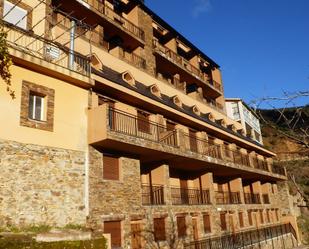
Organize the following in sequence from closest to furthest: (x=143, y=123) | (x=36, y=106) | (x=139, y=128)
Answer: (x=36, y=106) → (x=139, y=128) → (x=143, y=123)

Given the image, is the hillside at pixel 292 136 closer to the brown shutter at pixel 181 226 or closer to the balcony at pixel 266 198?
the brown shutter at pixel 181 226

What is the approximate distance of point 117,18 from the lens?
24281 millimetres

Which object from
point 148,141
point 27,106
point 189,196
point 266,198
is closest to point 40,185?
point 27,106

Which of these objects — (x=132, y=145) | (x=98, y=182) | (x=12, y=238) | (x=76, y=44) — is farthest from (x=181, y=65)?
(x=12, y=238)

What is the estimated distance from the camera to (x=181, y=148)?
17.9 metres

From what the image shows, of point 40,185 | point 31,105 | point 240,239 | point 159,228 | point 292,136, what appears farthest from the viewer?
point 240,239

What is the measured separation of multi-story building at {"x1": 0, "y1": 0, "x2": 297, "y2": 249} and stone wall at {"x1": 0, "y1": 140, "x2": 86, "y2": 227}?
0.04 meters

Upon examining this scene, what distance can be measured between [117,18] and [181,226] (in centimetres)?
1516

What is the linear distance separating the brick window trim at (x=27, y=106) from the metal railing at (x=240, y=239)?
9488 millimetres

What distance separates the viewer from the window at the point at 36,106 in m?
12.8

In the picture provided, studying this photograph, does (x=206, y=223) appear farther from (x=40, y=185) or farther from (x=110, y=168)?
(x=40, y=185)

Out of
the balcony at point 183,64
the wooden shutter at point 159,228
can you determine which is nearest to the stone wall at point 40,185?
the wooden shutter at point 159,228

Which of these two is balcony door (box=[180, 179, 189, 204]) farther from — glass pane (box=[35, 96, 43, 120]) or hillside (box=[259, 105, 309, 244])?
hillside (box=[259, 105, 309, 244])

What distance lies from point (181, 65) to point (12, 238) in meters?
21.9
